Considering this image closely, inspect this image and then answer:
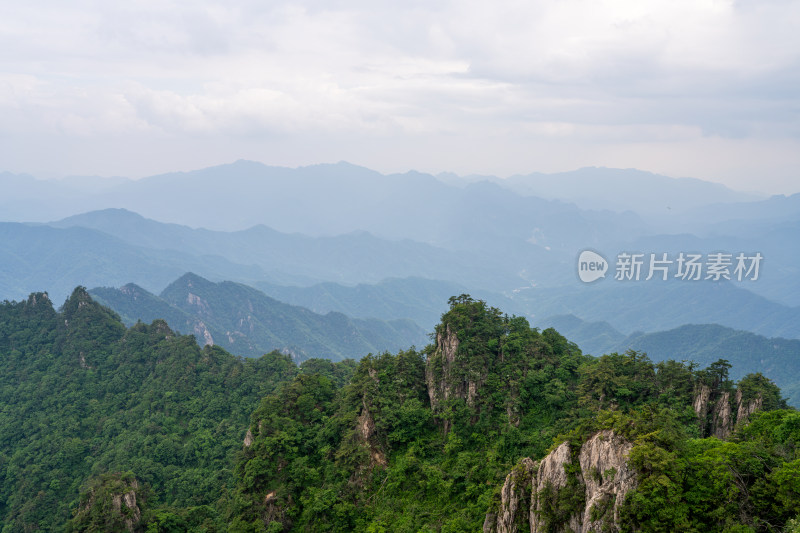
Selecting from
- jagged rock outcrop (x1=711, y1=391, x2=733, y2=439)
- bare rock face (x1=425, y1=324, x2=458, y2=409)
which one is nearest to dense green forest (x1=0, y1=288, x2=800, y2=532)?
jagged rock outcrop (x1=711, y1=391, x2=733, y2=439)


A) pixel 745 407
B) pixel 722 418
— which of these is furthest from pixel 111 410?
pixel 745 407

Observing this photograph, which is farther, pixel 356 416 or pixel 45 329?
pixel 45 329

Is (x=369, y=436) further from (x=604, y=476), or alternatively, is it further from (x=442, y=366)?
(x=604, y=476)

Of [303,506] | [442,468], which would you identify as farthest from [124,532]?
[442,468]

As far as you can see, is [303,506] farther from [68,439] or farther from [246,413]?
[68,439]

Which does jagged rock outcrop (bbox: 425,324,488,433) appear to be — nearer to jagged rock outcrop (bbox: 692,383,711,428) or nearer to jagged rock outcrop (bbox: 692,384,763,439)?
jagged rock outcrop (bbox: 692,383,711,428)

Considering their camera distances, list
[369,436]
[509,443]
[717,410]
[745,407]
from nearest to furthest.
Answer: [745,407] → [717,410] → [509,443] → [369,436]
